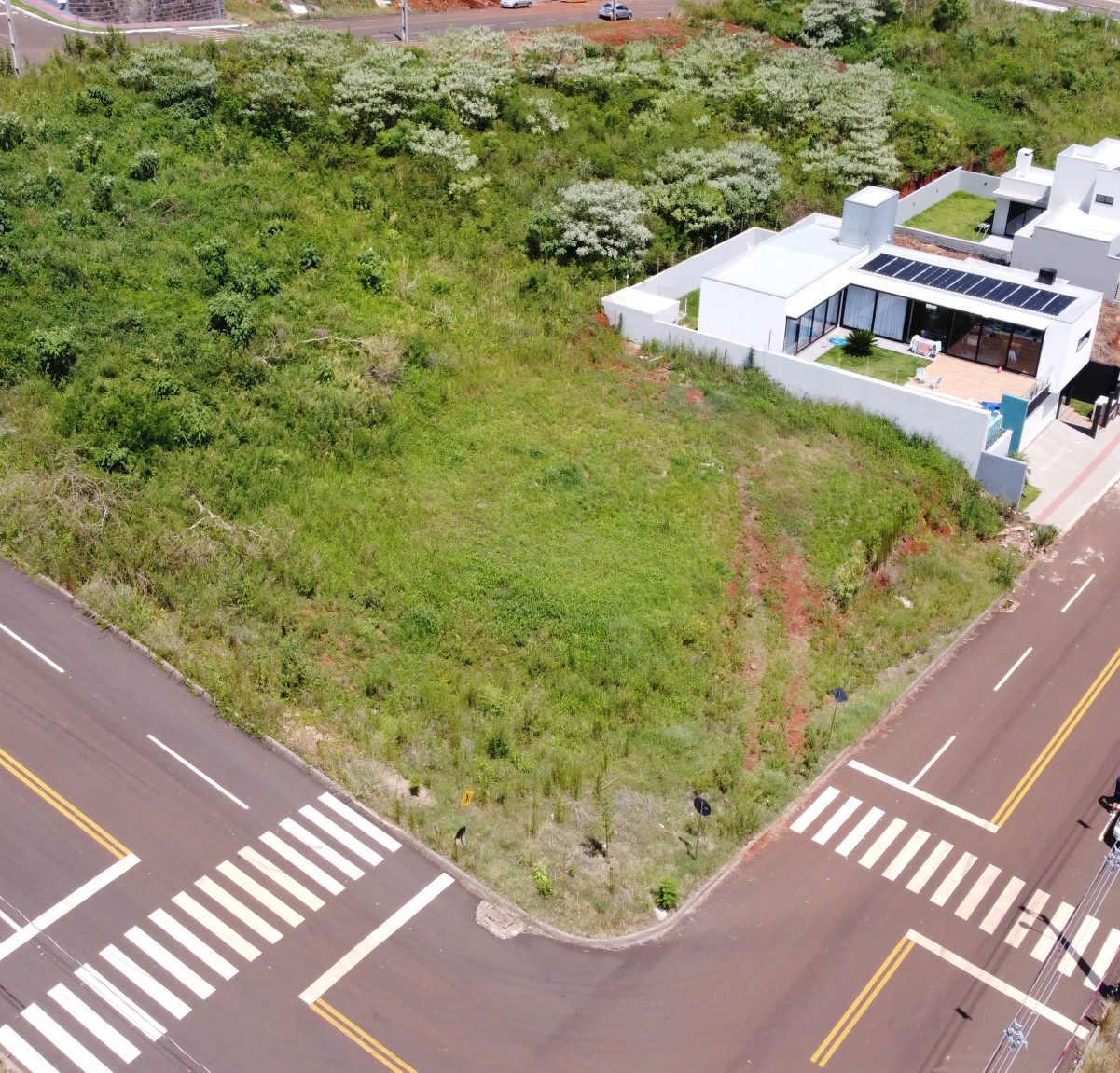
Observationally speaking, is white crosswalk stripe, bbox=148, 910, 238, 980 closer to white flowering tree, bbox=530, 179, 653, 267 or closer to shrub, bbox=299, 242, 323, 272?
shrub, bbox=299, 242, 323, 272

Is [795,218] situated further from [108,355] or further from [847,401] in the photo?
[108,355]

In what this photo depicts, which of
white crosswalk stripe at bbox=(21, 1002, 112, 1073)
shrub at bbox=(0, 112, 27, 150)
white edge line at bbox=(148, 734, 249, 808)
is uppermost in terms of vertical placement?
shrub at bbox=(0, 112, 27, 150)

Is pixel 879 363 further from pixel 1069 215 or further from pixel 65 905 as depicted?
pixel 65 905

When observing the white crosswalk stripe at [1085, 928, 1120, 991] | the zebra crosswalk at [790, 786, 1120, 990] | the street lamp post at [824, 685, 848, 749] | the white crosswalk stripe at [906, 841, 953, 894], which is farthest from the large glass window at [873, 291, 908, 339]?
the white crosswalk stripe at [1085, 928, 1120, 991]

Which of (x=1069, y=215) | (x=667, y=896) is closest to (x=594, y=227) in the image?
(x=1069, y=215)

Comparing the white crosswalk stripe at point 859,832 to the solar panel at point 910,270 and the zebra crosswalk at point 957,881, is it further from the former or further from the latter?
the solar panel at point 910,270

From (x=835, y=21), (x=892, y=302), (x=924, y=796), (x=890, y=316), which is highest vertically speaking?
(x=835, y=21)
